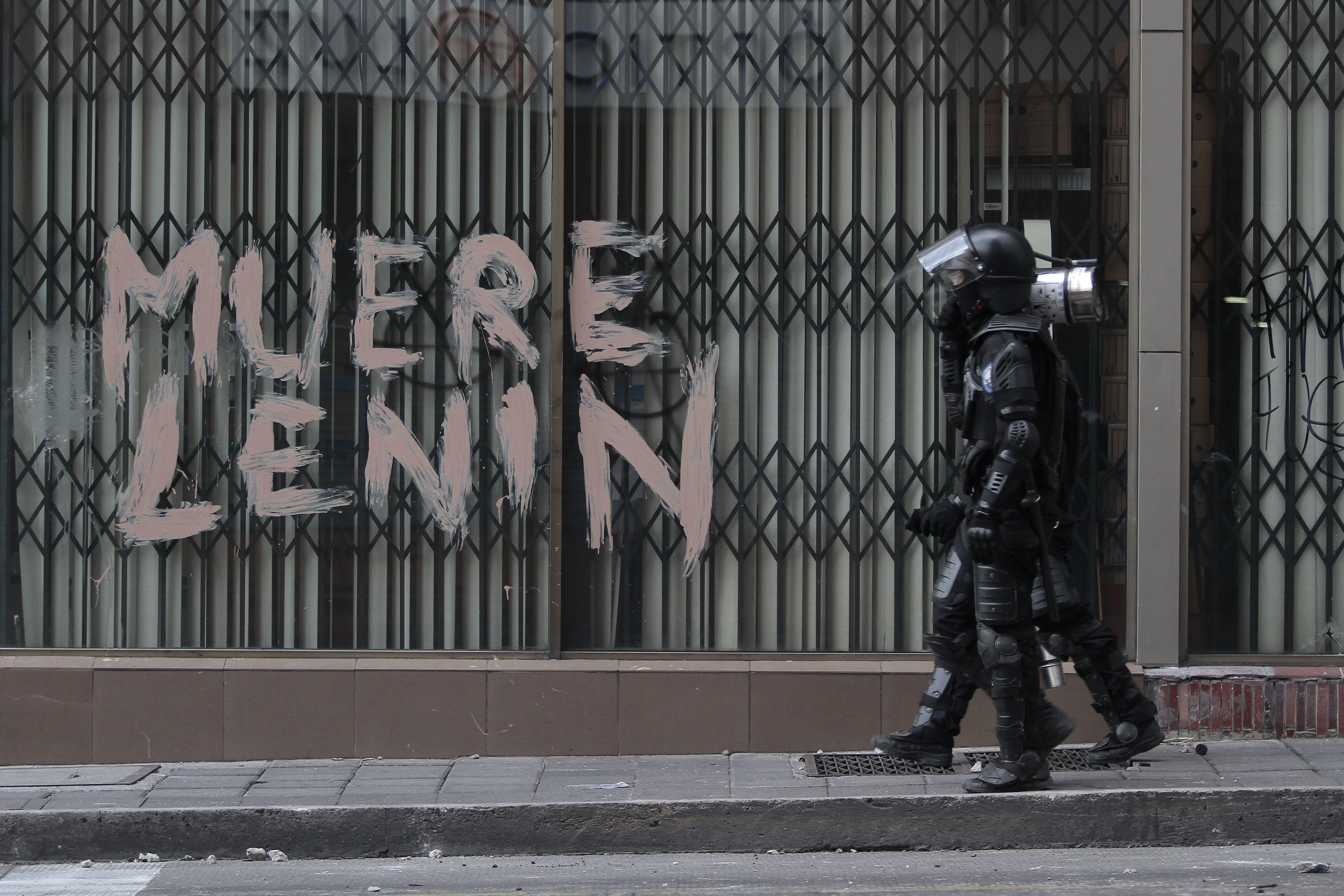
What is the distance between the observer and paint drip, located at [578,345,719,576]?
6352mm

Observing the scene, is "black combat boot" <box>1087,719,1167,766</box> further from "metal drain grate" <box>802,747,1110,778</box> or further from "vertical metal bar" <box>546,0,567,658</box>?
"vertical metal bar" <box>546,0,567,658</box>

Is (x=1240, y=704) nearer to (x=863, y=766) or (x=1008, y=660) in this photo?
(x=1008, y=660)

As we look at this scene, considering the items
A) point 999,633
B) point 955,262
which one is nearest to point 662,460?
point 955,262

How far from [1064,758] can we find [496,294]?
3.28 m

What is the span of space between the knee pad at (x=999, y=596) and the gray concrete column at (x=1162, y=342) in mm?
1284

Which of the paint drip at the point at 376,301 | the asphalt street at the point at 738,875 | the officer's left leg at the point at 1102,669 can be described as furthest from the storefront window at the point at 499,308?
the asphalt street at the point at 738,875

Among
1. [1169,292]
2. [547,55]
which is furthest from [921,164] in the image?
[547,55]

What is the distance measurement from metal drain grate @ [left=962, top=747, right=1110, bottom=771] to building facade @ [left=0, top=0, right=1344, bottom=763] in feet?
1.83

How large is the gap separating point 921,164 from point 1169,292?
127cm

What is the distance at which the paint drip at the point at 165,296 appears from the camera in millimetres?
6328

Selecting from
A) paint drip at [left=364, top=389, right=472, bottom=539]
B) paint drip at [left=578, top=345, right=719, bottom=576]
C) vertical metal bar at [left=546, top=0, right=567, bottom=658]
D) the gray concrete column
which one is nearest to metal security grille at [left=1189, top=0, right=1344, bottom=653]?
the gray concrete column

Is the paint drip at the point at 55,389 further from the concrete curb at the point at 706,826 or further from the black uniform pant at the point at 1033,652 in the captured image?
the black uniform pant at the point at 1033,652

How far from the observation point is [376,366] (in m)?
6.35

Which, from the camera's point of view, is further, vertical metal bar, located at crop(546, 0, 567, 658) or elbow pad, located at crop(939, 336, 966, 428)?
vertical metal bar, located at crop(546, 0, 567, 658)
